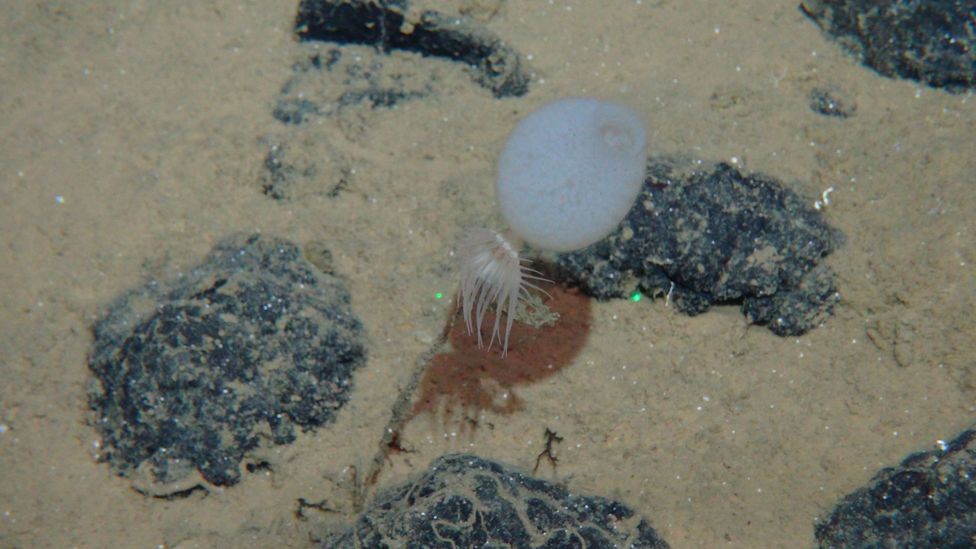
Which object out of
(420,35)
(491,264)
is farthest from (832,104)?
(420,35)

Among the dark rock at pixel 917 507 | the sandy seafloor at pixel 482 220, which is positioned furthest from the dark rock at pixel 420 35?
the dark rock at pixel 917 507

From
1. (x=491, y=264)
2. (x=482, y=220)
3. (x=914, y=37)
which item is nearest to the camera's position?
(x=491, y=264)

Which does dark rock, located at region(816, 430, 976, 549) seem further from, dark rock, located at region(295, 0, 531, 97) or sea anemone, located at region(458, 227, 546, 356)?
dark rock, located at region(295, 0, 531, 97)

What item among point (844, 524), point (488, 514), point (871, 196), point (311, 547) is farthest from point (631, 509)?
point (871, 196)

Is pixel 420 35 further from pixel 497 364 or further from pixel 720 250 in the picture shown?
pixel 720 250

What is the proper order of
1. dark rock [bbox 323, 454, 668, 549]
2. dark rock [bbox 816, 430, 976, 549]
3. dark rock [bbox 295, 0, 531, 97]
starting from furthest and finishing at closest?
dark rock [bbox 295, 0, 531, 97], dark rock [bbox 816, 430, 976, 549], dark rock [bbox 323, 454, 668, 549]

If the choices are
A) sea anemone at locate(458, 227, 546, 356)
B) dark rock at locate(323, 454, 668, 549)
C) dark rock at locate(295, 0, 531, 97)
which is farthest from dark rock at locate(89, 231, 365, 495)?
dark rock at locate(295, 0, 531, 97)
